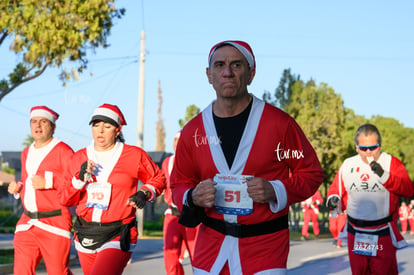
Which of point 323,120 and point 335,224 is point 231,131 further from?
point 323,120

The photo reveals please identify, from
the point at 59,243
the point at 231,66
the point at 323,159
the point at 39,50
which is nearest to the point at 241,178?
the point at 231,66

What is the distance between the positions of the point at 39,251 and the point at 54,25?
9048 millimetres

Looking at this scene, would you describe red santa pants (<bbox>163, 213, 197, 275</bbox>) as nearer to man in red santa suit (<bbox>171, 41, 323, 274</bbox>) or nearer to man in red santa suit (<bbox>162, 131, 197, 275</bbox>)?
man in red santa suit (<bbox>162, 131, 197, 275</bbox>)

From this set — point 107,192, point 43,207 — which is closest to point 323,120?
point 43,207

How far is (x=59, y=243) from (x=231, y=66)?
4.00 m

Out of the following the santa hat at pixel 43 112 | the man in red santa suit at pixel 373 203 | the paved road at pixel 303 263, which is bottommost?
the paved road at pixel 303 263

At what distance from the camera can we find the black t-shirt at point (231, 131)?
4.53 metres

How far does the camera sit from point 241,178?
4.43 m

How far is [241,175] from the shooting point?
446cm

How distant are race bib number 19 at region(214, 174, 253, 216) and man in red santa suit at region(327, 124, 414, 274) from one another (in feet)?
12.8

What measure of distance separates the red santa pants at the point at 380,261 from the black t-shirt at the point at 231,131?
4166 mm

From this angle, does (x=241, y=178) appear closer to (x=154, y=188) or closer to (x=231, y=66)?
(x=231, y=66)

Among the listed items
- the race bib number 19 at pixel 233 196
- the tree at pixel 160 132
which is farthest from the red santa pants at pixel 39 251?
the tree at pixel 160 132

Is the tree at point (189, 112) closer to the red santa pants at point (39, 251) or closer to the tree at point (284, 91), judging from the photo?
the tree at point (284, 91)
